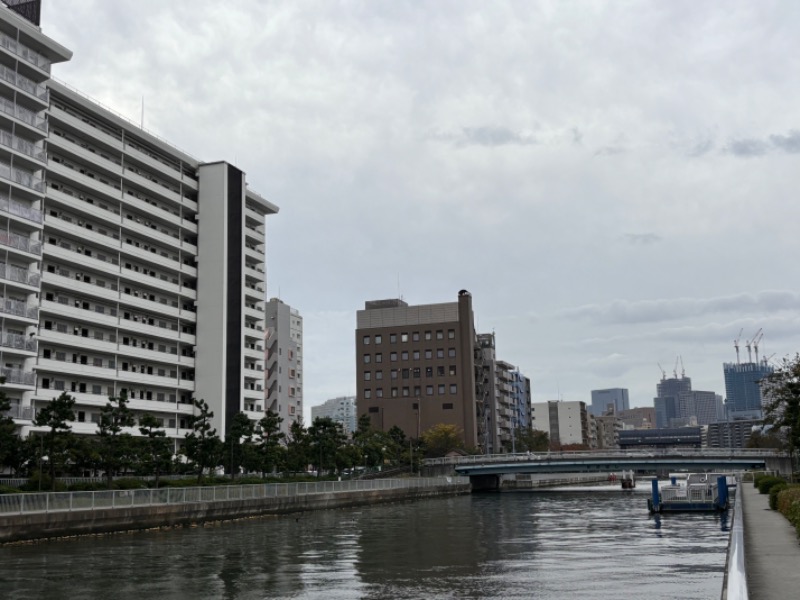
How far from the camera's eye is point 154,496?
55938mm

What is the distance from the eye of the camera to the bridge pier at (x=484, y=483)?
13825 centimetres

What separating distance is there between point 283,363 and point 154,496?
395ft

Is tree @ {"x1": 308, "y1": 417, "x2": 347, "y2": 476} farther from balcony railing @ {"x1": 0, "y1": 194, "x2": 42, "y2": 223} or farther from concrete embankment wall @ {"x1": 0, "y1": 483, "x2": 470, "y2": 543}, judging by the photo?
balcony railing @ {"x1": 0, "y1": 194, "x2": 42, "y2": 223}

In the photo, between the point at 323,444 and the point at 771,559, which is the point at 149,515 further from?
the point at 323,444

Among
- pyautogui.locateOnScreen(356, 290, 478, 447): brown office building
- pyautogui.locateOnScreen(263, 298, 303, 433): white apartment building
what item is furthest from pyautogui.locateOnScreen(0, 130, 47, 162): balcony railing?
pyautogui.locateOnScreen(356, 290, 478, 447): brown office building

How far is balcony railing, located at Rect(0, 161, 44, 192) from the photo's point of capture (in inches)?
3066

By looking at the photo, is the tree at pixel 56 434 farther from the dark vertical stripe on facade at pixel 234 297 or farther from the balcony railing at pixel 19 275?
the dark vertical stripe on facade at pixel 234 297

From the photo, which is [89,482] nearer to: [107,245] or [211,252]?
[107,245]

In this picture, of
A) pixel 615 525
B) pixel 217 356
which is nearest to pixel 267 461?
pixel 217 356

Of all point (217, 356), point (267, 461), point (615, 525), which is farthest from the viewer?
point (217, 356)

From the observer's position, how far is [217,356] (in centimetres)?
10931

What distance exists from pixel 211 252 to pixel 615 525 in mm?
71667

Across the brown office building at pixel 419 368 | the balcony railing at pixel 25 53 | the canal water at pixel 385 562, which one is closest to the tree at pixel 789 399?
the canal water at pixel 385 562

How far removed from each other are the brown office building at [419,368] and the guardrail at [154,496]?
87.7m
